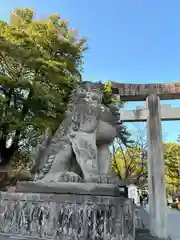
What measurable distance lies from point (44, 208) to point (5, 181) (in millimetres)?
6856

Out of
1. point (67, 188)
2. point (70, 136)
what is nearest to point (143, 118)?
point (70, 136)

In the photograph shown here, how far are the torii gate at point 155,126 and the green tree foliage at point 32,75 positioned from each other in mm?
3061

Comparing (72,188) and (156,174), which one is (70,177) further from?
(156,174)

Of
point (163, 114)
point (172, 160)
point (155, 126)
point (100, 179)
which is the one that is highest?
point (163, 114)

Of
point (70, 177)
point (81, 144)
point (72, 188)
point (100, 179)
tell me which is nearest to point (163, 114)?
point (81, 144)

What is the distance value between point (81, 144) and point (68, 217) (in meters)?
0.90

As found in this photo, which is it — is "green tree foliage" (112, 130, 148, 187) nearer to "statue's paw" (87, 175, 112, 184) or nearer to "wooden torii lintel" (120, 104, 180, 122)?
"wooden torii lintel" (120, 104, 180, 122)

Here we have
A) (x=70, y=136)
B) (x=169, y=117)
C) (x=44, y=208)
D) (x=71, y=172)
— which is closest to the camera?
(x=44, y=208)

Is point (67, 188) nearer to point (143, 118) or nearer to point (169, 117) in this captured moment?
point (143, 118)

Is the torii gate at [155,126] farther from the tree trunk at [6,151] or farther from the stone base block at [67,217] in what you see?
the tree trunk at [6,151]

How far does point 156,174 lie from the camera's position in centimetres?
461

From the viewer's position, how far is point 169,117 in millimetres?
5699

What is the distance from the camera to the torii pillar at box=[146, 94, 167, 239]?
4.24m

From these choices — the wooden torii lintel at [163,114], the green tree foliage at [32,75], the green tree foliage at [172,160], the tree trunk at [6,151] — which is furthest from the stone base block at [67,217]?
the green tree foliage at [172,160]
